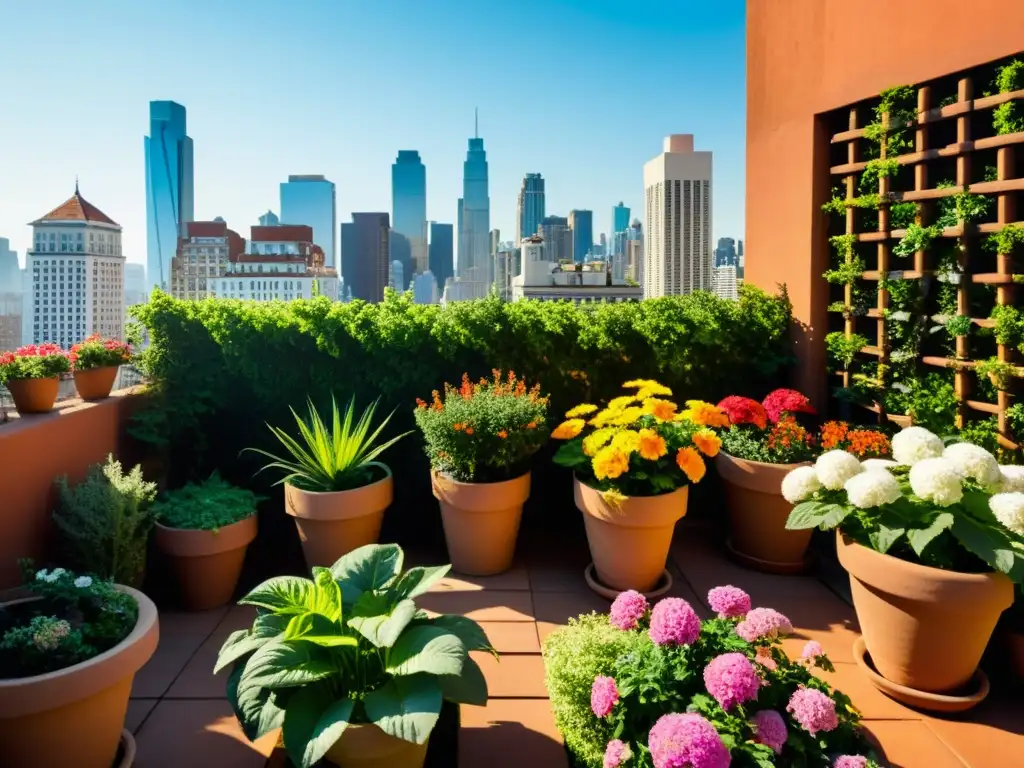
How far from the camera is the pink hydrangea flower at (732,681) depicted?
1.64 metres

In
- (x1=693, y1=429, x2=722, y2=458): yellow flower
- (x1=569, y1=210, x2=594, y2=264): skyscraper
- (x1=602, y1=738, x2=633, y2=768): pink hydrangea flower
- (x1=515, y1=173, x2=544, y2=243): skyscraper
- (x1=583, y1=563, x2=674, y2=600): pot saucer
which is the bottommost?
(x1=583, y1=563, x2=674, y2=600): pot saucer

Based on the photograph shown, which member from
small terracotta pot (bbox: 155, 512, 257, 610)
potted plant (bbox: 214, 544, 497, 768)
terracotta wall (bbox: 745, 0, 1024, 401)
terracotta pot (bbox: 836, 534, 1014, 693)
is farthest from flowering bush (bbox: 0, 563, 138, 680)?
terracotta wall (bbox: 745, 0, 1024, 401)

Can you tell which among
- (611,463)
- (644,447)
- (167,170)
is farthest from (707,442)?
(167,170)

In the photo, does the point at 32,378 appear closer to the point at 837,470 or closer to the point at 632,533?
the point at 632,533

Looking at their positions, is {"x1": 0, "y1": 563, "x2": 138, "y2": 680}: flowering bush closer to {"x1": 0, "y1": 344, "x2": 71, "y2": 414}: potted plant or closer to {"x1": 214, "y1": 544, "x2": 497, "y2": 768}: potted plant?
{"x1": 214, "y1": 544, "x2": 497, "y2": 768}: potted plant

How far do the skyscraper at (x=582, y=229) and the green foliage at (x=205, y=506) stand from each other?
74.5 m

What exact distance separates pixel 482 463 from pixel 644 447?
0.88m

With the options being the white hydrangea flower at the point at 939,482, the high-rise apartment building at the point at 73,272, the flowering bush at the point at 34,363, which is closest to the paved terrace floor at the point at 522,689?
the white hydrangea flower at the point at 939,482

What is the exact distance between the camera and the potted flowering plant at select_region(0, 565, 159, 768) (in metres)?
1.80

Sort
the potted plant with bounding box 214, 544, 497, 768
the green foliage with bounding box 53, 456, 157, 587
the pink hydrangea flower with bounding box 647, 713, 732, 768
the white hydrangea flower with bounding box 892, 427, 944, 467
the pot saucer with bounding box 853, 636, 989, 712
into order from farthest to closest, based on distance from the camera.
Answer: the green foliage with bounding box 53, 456, 157, 587, the white hydrangea flower with bounding box 892, 427, 944, 467, the pot saucer with bounding box 853, 636, 989, 712, the potted plant with bounding box 214, 544, 497, 768, the pink hydrangea flower with bounding box 647, 713, 732, 768

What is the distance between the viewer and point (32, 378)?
316 centimetres

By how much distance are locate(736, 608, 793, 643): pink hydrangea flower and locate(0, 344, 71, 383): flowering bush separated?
3.13m

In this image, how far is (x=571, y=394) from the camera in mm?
4141

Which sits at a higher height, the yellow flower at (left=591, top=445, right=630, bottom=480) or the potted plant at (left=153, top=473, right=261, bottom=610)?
the yellow flower at (left=591, top=445, right=630, bottom=480)
